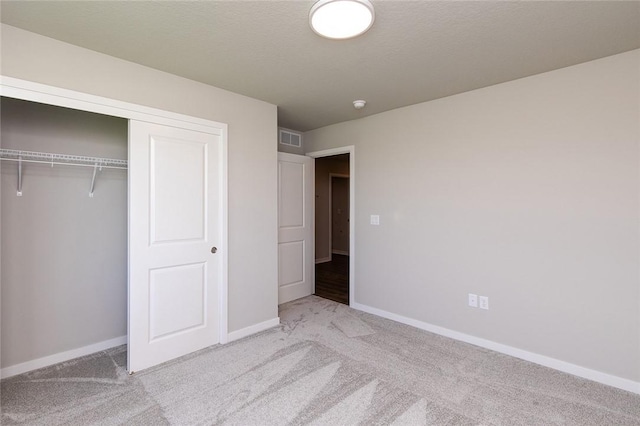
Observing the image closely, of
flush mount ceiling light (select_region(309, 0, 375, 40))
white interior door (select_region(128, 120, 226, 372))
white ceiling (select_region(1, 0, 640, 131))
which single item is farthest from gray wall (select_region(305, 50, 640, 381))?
white interior door (select_region(128, 120, 226, 372))

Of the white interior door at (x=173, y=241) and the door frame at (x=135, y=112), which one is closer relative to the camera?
the door frame at (x=135, y=112)

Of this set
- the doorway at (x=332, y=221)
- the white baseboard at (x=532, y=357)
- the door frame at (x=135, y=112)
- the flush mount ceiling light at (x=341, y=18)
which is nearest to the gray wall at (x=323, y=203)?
the doorway at (x=332, y=221)

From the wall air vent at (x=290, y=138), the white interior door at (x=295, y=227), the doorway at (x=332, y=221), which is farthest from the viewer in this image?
the doorway at (x=332, y=221)

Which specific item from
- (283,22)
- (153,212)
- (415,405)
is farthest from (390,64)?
(415,405)

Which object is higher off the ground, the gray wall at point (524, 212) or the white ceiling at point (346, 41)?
the white ceiling at point (346, 41)

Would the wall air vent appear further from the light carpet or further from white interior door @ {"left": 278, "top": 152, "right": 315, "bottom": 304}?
the light carpet

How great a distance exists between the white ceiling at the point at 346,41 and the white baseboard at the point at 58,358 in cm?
243

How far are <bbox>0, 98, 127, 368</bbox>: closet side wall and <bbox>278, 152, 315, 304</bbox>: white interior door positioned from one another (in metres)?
1.84

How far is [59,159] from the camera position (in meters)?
2.54

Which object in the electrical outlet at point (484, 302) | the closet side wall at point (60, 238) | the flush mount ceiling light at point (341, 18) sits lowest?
the electrical outlet at point (484, 302)

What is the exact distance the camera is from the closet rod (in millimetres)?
2300

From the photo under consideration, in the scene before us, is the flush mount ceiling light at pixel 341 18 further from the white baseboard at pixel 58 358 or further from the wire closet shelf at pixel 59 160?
the white baseboard at pixel 58 358

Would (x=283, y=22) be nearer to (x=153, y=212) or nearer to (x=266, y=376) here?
Result: (x=153, y=212)

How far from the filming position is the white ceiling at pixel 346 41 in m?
1.75
